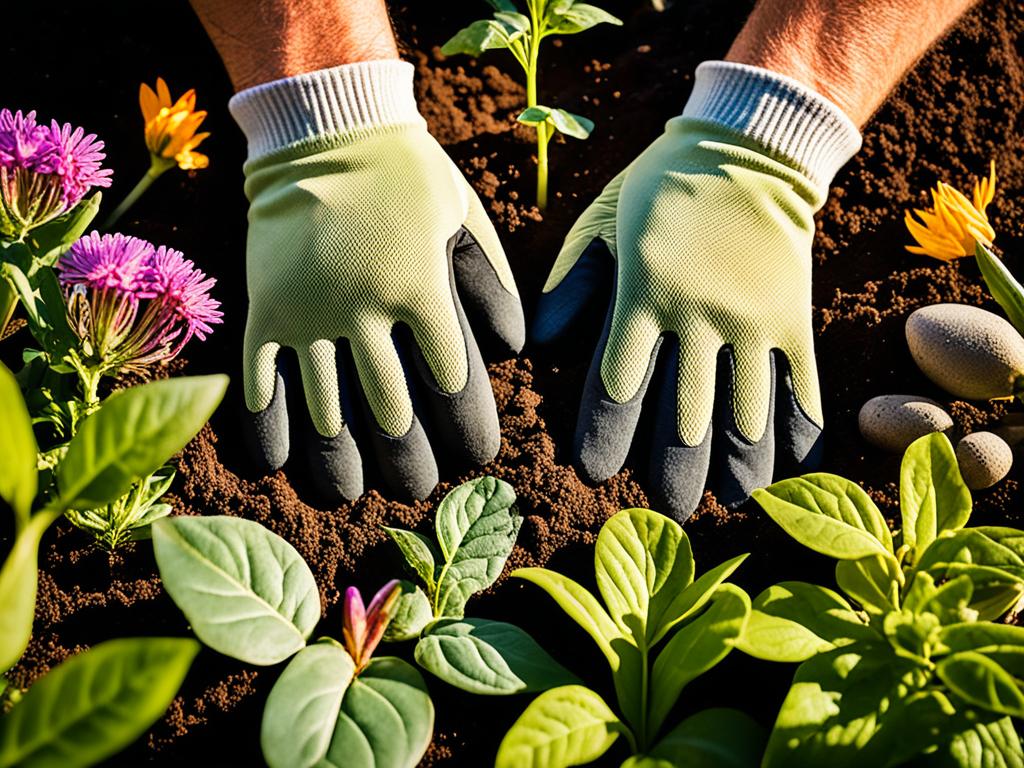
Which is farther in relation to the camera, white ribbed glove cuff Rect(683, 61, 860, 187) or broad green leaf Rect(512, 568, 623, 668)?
white ribbed glove cuff Rect(683, 61, 860, 187)

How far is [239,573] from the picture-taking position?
1.00 meters

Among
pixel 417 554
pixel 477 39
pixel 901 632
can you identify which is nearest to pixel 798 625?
pixel 901 632

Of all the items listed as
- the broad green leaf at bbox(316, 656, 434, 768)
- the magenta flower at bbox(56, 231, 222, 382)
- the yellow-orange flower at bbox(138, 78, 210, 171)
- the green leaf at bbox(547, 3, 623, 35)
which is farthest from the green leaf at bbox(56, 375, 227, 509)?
the green leaf at bbox(547, 3, 623, 35)

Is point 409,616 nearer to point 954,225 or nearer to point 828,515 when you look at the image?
point 828,515

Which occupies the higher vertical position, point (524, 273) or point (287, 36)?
point (287, 36)

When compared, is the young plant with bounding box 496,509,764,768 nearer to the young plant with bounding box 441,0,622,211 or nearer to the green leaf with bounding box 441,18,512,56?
the young plant with bounding box 441,0,622,211

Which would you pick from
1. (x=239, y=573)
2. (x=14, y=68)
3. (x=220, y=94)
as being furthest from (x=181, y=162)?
(x=239, y=573)

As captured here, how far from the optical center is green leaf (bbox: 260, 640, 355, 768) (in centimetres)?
89

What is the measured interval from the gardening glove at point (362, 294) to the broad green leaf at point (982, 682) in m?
0.65

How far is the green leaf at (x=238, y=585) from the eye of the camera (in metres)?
0.93

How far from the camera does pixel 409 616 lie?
107 cm

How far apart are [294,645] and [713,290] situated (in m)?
0.77

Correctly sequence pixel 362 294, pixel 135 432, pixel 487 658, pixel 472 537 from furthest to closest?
pixel 362 294 < pixel 472 537 < pixel 487 658 < pixel 135 432

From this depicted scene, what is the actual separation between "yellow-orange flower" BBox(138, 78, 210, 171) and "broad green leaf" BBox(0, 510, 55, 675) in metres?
0.80
